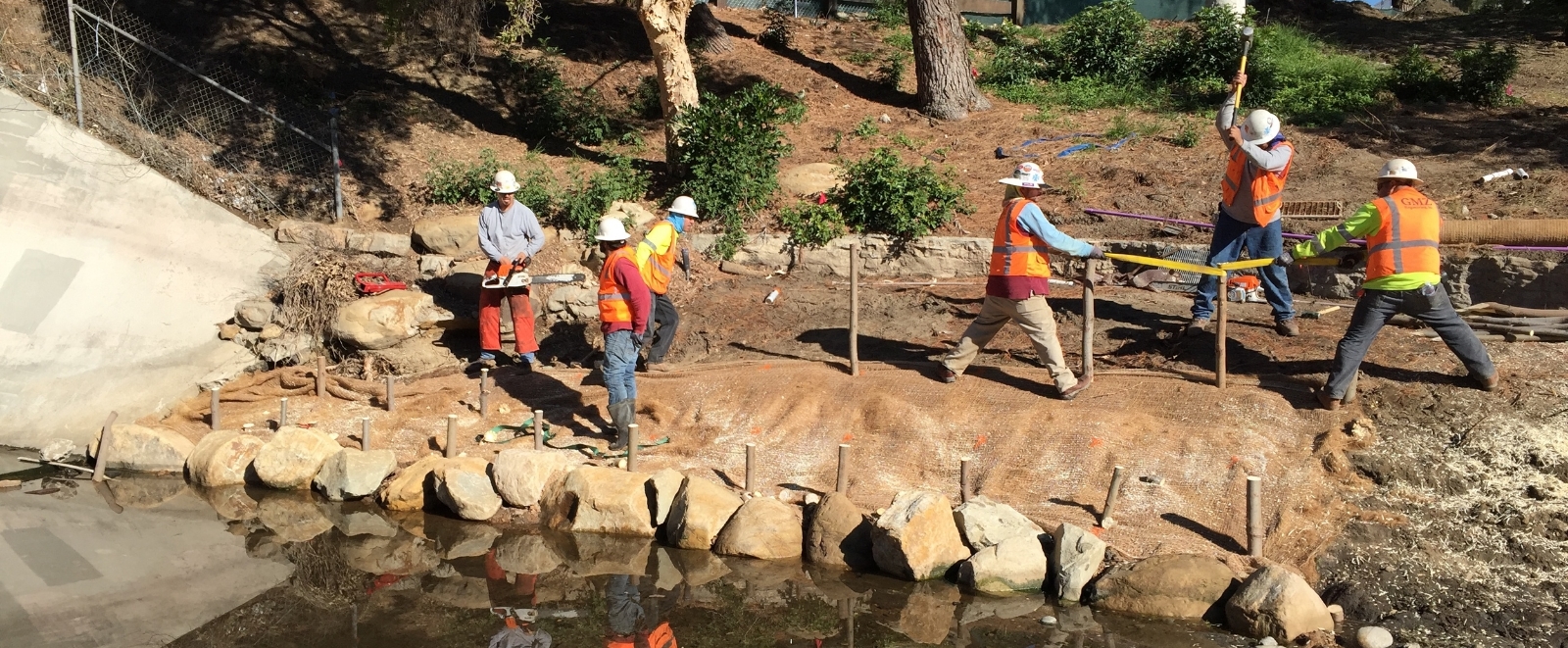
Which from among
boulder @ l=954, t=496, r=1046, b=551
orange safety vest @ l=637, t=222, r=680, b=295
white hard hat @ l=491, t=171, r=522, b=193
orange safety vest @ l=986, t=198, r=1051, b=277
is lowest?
boulder @ l=954, t=496, r=1046, b=551

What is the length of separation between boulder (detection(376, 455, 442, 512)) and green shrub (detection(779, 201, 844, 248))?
483 cm

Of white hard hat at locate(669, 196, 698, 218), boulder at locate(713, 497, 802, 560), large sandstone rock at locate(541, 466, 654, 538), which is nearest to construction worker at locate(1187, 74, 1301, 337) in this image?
boulder at locate(713, 497, 802, 560)

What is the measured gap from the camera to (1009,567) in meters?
6.75

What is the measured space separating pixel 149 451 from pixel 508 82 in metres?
7.65

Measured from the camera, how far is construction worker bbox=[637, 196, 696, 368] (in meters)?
9.55

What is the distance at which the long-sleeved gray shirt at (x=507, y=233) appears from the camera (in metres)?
11.0

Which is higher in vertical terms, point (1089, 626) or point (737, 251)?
point (737, 251)

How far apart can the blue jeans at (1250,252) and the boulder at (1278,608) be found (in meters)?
3.11

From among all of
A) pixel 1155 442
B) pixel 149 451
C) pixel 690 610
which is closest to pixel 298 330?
pixel 149 451

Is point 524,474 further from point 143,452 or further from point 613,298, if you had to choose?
point 143,452

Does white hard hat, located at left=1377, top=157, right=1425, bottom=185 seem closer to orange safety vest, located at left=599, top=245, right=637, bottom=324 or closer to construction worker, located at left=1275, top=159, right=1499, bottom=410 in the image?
construction worker, located at left=1275, top=159, right=1499, bottom=410

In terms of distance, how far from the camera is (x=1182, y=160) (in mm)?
12773

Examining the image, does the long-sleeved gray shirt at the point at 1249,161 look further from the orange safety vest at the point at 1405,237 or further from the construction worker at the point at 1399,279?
the orange safety vest at the point at 1405,237

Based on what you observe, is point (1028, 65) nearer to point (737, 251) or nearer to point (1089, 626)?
point (737, 251)
